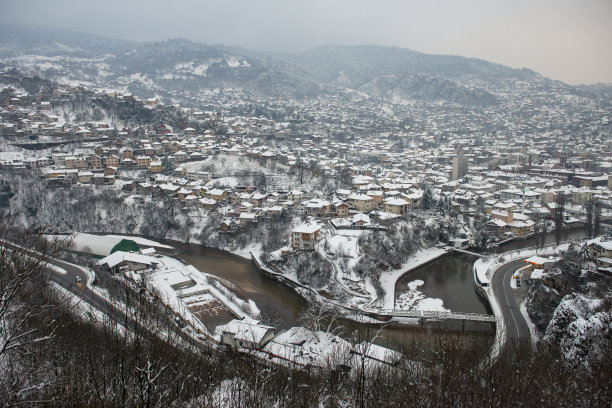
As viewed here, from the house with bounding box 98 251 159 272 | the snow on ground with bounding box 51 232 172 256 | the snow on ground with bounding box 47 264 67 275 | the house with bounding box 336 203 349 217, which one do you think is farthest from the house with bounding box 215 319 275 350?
the house with bounding box 336 203 349 217

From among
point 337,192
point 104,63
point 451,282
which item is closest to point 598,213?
point 451,282

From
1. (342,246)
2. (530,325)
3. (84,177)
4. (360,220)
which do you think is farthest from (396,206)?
(84,177)

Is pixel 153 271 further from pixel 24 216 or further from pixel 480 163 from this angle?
pixel 480 163

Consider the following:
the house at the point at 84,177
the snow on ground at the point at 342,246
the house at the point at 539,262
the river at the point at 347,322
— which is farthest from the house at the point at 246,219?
the house at the point at 539,262

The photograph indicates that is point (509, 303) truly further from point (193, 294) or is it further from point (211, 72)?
point (211, 72)

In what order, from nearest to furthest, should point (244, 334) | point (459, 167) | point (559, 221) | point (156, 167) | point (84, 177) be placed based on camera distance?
point (244, 334) < point (559, 221) < point (84, 177) < point (156, 167) < point (459, 167)

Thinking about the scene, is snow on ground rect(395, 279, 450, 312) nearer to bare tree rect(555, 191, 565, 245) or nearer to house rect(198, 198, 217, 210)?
bare tree rect(555, 191, 565, 245)
